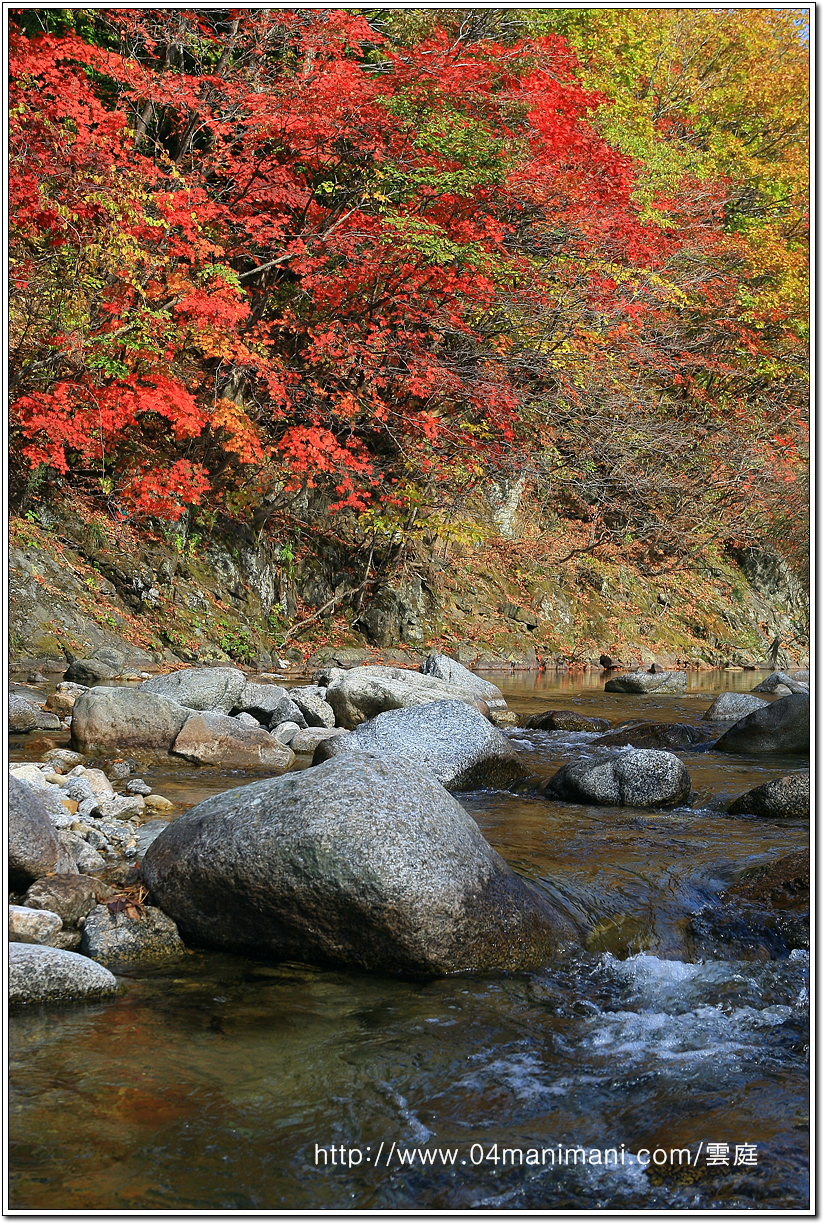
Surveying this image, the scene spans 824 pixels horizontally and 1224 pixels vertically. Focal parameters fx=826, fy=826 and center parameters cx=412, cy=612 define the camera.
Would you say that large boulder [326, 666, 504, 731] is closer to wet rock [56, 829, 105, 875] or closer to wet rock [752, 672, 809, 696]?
wet rock [56, 829, 105, 875]

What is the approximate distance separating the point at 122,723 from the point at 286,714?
2042 millimetres

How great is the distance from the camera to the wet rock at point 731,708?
10.5 m

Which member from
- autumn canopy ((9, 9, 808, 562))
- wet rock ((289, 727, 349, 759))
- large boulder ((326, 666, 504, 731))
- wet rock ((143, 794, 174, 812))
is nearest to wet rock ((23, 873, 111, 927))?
wet rock ((143, 794, 174, 812))

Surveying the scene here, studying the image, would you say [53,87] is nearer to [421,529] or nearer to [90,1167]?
[421,529]

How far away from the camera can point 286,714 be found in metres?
9.09

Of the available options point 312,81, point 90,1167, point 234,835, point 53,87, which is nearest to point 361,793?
point 234,835

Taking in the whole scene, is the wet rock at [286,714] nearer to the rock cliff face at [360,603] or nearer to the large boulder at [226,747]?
the large boulder at [226,747]

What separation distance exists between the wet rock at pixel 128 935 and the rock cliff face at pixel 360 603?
7.86m

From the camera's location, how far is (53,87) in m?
9.95

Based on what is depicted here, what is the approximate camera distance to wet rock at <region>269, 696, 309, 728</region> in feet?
29.6

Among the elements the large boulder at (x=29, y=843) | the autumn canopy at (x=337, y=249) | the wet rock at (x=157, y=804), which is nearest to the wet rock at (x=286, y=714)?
the wet rock at (x=157, y=804)

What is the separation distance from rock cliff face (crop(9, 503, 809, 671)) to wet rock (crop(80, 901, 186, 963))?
786 cm

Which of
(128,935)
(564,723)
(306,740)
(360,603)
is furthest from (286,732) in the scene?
(360,603)

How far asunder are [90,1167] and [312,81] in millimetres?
12840
